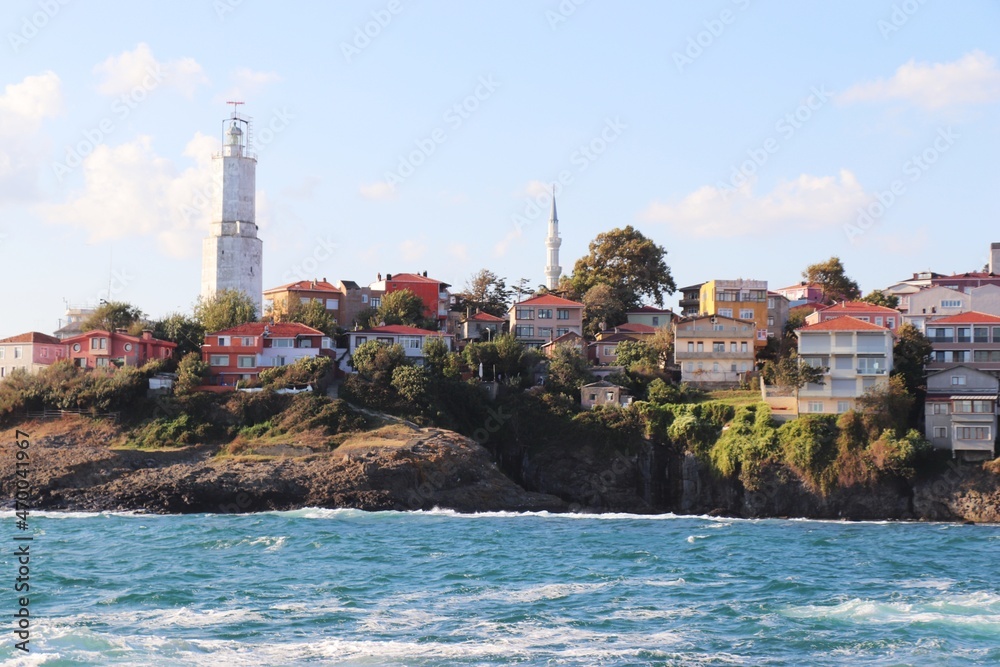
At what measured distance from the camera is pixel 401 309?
282 ft

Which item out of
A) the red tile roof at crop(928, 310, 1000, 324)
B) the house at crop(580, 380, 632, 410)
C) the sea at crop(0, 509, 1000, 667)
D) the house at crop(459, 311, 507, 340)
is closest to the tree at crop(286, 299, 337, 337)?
the house at crop(459, 311, 507, 340)

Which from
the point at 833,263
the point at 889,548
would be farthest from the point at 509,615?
the point at 833,263

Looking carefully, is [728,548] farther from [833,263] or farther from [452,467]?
[833,263]

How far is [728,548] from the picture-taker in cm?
5003

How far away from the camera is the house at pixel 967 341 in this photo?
76.6 meters

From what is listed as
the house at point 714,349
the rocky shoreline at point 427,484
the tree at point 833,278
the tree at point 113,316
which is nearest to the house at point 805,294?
the tree at point 833,278

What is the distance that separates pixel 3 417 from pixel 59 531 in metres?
21.0

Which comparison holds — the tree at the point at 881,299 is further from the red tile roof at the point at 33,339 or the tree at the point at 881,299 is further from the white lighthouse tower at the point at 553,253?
the red tile roof at the point at 33,339

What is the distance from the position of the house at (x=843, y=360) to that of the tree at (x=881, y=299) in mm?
21477

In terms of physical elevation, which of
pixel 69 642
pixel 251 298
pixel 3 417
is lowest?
pixel 69 642

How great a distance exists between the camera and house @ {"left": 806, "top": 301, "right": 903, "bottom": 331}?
80625 millimetres

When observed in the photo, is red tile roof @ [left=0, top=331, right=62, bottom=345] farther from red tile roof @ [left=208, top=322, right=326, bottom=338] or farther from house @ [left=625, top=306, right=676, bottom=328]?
house @ [left=625, top=306, right=676, bottom=328]

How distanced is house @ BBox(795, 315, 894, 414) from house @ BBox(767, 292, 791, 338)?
41.6 ft

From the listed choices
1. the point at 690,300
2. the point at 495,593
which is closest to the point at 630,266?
the point at 690,300
